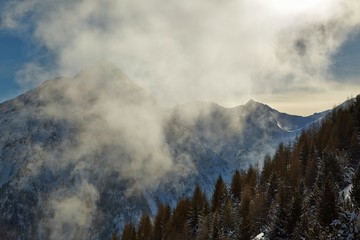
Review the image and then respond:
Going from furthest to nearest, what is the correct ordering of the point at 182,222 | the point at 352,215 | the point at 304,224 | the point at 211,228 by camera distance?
1. the point at 182,222
2. the point at 211,228
3. the point at 304,224
4. the point at 352,215

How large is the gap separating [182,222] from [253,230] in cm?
3032

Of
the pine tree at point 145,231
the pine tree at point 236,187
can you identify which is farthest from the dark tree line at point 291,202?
the pine tree at point 236,187

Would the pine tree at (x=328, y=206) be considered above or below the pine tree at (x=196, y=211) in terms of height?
above

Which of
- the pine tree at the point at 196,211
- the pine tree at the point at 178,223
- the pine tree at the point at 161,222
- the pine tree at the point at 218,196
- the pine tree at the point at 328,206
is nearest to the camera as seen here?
the pine tree at the point at 328,206

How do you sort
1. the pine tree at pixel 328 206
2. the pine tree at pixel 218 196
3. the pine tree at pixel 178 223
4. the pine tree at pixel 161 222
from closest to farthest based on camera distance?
the pine tree at pixel 328 206 < the pine tree at pixel 178 223 < the pine tree at pixel 218 196 < the pine tree at pixel 161 222

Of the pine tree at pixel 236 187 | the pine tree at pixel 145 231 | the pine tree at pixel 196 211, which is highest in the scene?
the pine tree at pixel 236 187

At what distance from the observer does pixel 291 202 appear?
67.2m

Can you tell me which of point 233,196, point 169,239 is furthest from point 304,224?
point 233,196

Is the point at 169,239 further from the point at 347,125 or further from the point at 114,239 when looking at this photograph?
the point at 347,125

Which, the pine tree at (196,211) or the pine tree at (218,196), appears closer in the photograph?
the pine tree at (196,211)

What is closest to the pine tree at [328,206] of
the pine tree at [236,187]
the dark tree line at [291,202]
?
the dark tree line at [291,202]

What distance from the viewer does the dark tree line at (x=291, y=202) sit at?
194 ft

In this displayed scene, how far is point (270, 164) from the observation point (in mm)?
131500

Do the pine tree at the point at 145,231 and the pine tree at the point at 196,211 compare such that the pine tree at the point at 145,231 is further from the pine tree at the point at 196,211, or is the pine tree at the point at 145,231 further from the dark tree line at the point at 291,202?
the pine tree at the point at 196,211
